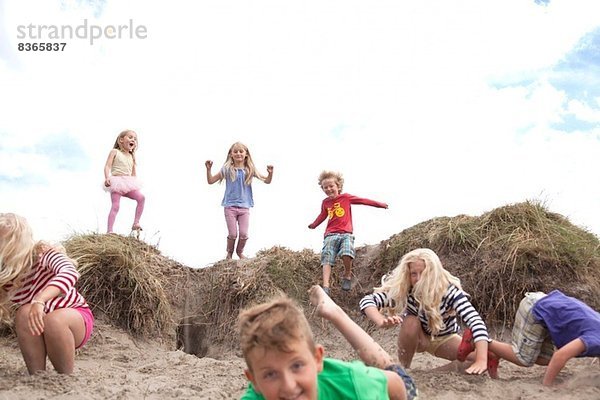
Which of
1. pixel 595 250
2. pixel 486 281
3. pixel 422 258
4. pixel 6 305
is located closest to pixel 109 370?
pixel 6 305

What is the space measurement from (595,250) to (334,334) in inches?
138

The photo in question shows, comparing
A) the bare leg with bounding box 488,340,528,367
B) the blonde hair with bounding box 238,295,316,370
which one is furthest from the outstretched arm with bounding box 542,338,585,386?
the blonde hair with bounding box 238,295,316,370

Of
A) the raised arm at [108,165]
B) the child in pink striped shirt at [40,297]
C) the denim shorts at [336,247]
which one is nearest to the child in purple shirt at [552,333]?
the denim shorts at [336,247]

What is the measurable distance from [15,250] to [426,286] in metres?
3.30

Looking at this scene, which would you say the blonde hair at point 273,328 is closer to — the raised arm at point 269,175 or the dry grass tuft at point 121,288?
the dry grass tuft at point 121,288

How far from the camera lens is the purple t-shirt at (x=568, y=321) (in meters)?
4.51

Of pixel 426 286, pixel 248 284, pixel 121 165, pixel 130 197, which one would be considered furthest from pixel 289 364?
pixel 121 165

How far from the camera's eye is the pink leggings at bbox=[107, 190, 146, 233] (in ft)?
27.9

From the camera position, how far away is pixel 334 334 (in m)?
7.86

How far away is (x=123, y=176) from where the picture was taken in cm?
888

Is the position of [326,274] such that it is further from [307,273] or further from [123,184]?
[123,184]

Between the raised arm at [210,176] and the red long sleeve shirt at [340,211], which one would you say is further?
the raised arm at [210,176]

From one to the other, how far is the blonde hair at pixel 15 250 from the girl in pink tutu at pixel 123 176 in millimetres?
3863

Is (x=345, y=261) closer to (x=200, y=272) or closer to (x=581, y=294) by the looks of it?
(x=200, y=272)
